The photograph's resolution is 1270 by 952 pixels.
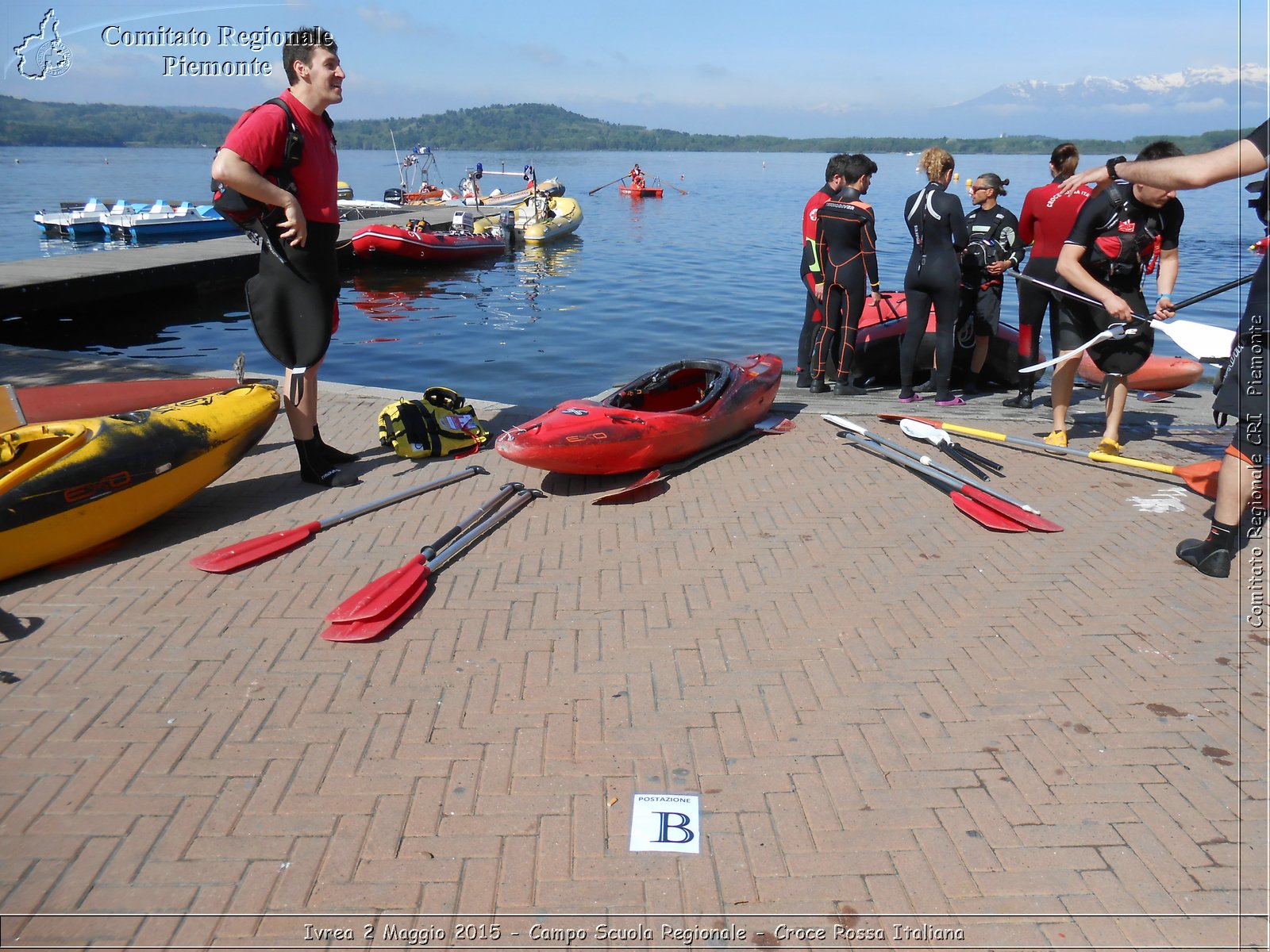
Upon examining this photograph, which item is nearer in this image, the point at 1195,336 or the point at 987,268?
the point at 1195,336

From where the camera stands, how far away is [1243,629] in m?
3.91

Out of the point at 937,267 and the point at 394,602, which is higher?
the point at 937,267

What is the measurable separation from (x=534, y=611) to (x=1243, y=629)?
344 cm

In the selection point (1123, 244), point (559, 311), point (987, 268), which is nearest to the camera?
point (1123, 244)

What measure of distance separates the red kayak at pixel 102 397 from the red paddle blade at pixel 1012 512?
5296 millimetres

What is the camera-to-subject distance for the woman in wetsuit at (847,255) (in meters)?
7.82

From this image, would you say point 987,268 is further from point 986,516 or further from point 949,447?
point 986,516

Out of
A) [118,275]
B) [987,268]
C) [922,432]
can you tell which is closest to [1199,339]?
[922,432]

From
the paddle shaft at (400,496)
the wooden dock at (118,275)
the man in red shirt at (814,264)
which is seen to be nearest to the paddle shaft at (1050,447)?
the man in red shirt at (814,264)

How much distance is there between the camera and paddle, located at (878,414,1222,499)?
5.34 meters

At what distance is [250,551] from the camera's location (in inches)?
179

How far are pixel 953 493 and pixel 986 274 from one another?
12.5 ft

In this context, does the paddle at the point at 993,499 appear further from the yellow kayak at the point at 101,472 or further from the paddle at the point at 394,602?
the yellow kayak at the point at 101,472

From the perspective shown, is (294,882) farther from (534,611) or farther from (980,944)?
(980,944)
